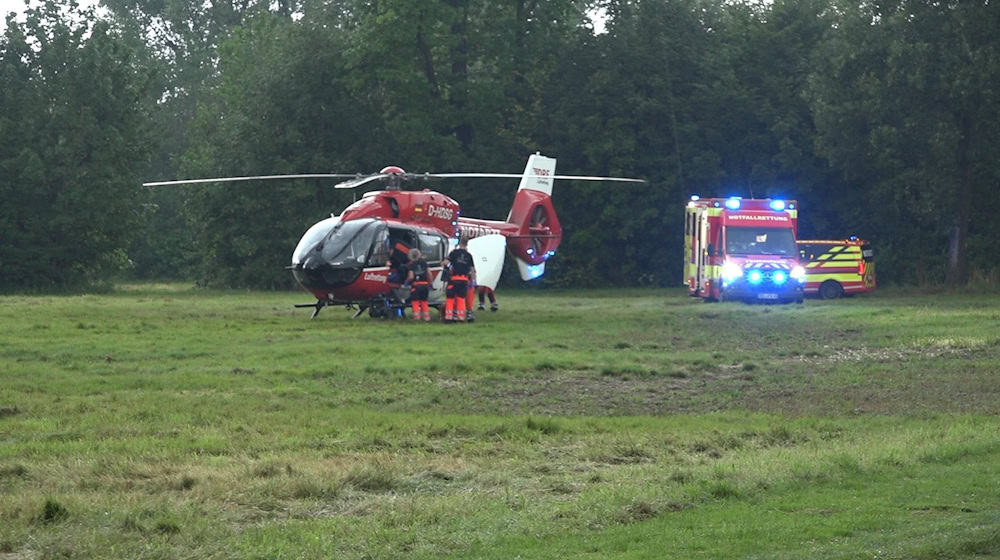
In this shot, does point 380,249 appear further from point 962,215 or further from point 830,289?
point 962,215

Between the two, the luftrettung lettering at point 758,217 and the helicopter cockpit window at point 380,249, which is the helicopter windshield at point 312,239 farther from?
the luftrettung lettering at point 758,217

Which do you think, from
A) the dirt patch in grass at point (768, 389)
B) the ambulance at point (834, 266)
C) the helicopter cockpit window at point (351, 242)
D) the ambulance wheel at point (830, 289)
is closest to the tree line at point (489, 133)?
the ambulance at point (834, 266)

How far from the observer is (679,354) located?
2306 centimetres

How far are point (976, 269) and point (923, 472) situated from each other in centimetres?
3822

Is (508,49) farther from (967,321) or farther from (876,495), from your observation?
(876,495)

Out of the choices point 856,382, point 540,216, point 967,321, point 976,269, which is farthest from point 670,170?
point 856,382

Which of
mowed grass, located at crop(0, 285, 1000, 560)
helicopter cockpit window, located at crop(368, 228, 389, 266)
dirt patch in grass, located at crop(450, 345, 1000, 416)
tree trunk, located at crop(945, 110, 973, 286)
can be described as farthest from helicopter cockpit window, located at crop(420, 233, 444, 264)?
tree trunk, located at crop(945, 110, 973, 286)

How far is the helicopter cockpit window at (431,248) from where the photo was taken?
106ft

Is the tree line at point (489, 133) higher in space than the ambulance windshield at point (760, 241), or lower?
higher

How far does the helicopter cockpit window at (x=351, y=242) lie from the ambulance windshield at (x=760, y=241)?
10379mm

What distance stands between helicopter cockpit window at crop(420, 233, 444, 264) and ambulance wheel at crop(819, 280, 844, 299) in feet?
53.1

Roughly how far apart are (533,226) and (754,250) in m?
5.60

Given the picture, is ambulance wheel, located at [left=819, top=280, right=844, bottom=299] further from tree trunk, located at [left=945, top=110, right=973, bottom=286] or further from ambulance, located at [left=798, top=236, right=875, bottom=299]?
tree trunk, located at [left=945, top=110, right=973, bottom=286]

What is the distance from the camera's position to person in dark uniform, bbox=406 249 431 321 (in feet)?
102
